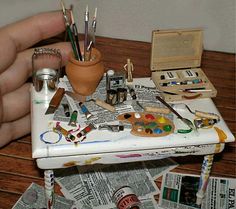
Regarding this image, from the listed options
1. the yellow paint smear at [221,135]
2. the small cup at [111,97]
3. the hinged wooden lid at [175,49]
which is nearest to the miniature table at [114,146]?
the yellow paint smear at [221,135]

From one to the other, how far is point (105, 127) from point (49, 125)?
0.16 metres

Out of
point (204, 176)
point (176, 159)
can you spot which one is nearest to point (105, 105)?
point (204, 176)

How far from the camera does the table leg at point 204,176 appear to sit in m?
1.37

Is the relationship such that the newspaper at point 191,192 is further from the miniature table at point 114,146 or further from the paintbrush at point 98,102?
→ the paintbrush at point 98,102

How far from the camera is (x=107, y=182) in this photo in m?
1.60

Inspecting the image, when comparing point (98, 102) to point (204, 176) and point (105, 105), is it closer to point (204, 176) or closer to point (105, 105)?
point (105, 105)

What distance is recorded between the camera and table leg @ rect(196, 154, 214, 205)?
1.37 m

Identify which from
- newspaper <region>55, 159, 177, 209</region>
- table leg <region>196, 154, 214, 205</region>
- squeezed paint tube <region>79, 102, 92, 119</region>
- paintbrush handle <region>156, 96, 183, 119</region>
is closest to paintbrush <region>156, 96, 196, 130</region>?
paintbrush handle <region>156, 96, 183, 119</region>

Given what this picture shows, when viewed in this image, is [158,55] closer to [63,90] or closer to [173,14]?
[63,90]

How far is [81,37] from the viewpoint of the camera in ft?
7.70

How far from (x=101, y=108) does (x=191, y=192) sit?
1.56 feet

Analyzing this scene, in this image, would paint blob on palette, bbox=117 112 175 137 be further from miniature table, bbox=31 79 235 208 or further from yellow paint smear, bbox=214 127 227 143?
yellow paint smear, bbox=214 127 227 143

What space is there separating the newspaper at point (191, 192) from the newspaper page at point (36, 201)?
1.07 feet

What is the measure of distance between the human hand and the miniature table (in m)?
0.29
